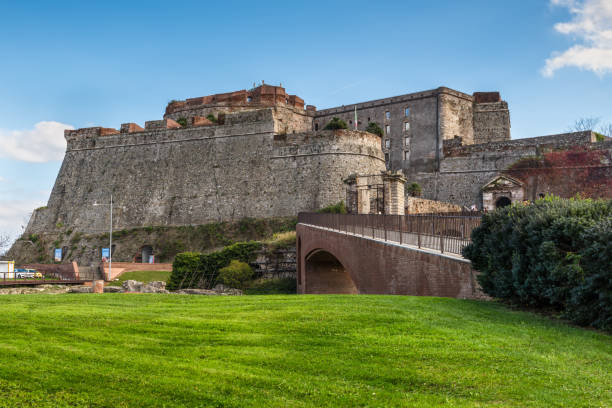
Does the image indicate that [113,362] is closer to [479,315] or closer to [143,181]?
[479,315]

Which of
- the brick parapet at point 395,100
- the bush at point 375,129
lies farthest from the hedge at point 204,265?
the brick parapet at point 395,100

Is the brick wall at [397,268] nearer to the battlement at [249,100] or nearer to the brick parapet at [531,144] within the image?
the brick parapet at [531,144]

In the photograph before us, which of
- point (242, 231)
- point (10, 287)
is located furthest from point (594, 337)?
point (242, 231)

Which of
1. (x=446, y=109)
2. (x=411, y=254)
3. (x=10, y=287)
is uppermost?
(x=446, y=109)

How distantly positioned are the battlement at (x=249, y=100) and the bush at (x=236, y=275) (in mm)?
25860

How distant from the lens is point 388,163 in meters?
57.9

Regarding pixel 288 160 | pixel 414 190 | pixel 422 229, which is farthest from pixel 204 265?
pixel 422 229

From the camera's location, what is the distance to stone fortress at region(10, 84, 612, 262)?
45.1m

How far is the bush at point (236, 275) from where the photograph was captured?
36.8 metres

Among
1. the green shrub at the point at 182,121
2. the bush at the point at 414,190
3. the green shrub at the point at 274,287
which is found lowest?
the green shrub at the point at 274,287

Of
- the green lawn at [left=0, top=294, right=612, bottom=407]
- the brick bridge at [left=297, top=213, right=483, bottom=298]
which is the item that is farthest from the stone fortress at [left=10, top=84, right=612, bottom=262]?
the green lawn at [left=0, top=294, right=612, bottom=407]

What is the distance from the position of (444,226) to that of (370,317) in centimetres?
560

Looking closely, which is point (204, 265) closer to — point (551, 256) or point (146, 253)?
point (146, 253)

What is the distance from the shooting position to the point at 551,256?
30.1 ft
